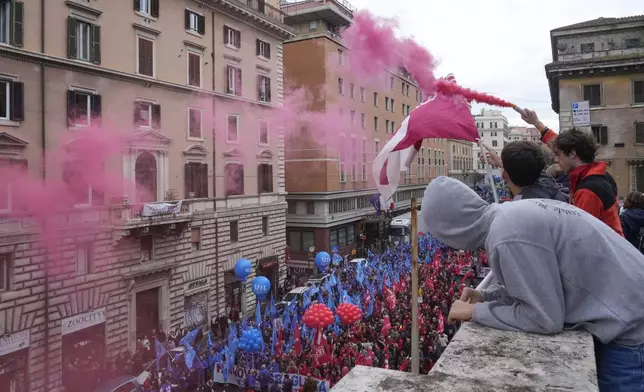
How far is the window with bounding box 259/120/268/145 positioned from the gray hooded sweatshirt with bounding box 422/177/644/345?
24357 mm

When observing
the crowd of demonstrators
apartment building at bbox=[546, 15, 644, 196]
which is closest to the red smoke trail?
the crowd of demonstrators

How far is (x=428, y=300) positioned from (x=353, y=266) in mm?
9258

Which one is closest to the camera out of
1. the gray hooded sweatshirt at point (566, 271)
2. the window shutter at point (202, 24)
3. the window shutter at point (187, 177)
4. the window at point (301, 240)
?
the gray hooded sweatshirt at point (566, 271)

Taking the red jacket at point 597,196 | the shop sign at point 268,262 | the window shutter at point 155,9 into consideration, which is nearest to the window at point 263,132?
the shop sign at point 268,262

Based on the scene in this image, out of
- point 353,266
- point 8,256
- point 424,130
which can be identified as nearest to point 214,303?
point 353,266

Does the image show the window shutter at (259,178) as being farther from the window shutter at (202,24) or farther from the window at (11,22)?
the window at (11,22)

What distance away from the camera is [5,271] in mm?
14750

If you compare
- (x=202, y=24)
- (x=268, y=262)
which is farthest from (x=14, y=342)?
(x=202, y=24)

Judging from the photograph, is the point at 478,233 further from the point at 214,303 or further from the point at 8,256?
the point at 214,303

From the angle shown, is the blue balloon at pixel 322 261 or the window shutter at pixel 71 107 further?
the blue balloon at pixel 322 261

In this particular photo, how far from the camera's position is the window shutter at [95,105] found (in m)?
17.3

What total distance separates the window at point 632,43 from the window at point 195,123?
27946mm

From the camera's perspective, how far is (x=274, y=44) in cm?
2731

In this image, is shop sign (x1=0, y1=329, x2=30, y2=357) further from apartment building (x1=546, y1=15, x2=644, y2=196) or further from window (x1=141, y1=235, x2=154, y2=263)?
apartment building (x1=546, y1=15, x2=644, y2=196)
